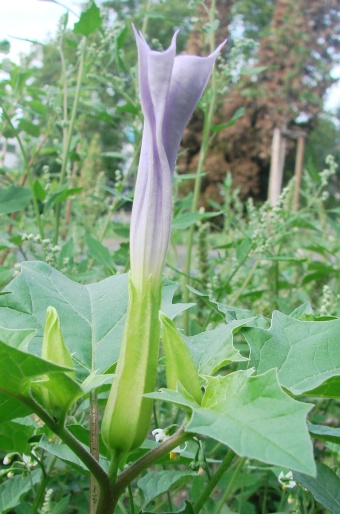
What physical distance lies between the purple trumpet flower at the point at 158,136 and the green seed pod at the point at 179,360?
5 centimetres

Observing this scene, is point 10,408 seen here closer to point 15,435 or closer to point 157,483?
point 15,435

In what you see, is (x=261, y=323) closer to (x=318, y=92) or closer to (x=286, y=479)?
(x=286, y=479)

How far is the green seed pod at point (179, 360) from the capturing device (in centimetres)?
50

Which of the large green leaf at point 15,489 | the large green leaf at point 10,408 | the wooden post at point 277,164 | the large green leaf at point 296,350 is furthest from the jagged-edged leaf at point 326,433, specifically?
the wooden post at point 277,164

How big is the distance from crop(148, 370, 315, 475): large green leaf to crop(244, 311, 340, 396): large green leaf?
0.09 metres

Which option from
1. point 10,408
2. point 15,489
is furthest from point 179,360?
point 15,489

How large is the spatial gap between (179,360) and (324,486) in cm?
27

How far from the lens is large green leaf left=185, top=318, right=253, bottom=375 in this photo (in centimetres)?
53

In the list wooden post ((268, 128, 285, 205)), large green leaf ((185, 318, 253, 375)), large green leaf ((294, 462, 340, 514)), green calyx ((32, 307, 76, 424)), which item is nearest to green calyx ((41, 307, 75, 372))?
green calyx ((32, 307, 76, 424))

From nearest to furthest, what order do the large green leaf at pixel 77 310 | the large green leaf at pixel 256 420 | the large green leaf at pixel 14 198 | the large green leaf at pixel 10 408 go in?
1. the large green leaf at pixel 256 420
2. the large green leaf at pixel 10 408
3. the large green leaf at pixel 77 310
4. the large green leaf at pixel 14 198

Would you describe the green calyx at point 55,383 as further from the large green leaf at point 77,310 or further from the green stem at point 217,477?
the green stem at point 217,477

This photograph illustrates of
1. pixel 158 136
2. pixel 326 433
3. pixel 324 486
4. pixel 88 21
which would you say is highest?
pixel 88 21

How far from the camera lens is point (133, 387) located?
0.49 meters

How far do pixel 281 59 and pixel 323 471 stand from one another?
14380 millimetres
